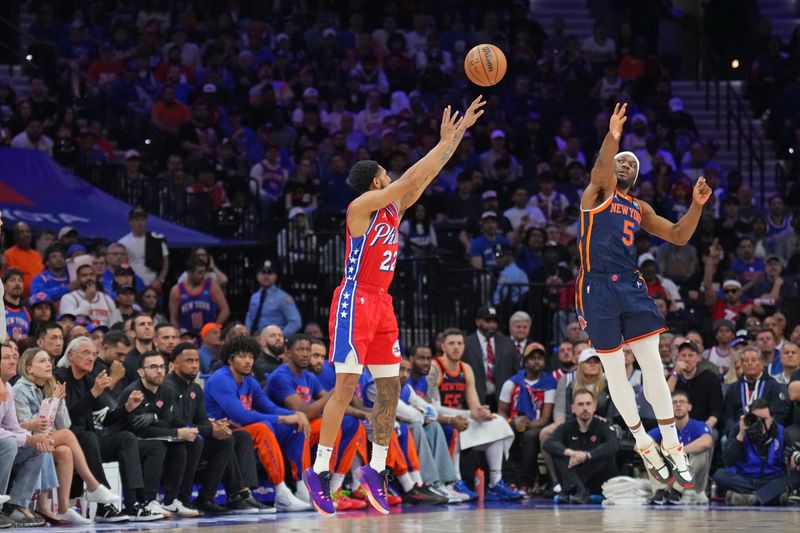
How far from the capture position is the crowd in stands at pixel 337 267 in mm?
13258

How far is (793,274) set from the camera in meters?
19.0

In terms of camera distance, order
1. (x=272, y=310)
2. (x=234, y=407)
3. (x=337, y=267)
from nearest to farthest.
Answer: (x=234, y=407), (x=272, y=310), (x=337, y=267)

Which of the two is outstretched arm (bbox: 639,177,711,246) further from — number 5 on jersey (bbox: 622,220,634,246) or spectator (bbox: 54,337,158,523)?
spectator (bbox: 54,337,158,523)

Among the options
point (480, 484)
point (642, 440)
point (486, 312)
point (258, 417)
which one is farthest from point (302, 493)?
point (642, 440)

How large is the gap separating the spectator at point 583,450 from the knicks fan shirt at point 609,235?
4034 millimetres

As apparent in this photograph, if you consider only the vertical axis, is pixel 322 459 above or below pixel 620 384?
below

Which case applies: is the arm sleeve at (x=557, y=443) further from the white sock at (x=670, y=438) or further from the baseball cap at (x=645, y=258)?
the white sock at (x=670, y=438)

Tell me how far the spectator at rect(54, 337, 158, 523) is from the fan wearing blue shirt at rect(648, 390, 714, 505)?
16.2 ft

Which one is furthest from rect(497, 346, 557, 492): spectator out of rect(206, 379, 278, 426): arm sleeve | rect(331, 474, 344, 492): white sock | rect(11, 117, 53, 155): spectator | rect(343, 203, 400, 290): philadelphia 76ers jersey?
rect(11, 117, 53, 155): spectator

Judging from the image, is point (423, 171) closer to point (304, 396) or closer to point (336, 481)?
point (336, 481)

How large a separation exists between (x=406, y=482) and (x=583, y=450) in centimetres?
187

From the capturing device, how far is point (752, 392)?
582 inches

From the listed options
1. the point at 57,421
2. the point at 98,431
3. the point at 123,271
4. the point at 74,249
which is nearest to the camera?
the point at 57,421

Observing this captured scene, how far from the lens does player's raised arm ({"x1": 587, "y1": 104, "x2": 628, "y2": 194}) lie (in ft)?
33.5
